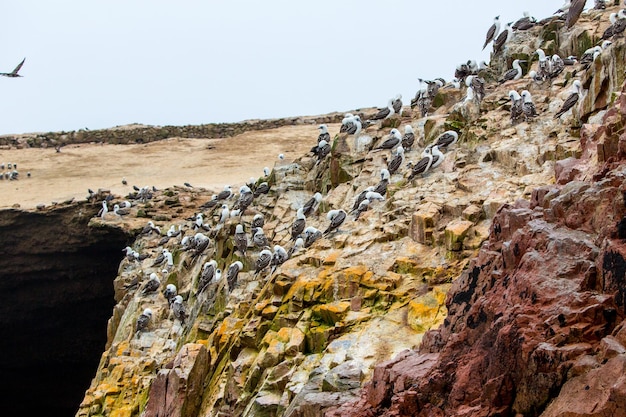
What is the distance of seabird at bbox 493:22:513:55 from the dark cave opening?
14.5 m

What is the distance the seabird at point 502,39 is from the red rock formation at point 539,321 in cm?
1248

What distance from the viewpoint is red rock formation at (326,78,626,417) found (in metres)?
5.37

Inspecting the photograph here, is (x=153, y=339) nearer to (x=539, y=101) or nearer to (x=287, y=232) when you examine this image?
(x=287, y=232)

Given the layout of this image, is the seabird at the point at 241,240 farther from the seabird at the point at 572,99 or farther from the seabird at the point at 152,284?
the seabird at the point at 572,99

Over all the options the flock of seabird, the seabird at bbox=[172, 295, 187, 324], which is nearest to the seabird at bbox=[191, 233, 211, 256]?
the flock of seabird

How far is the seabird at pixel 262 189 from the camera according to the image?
19344 mm

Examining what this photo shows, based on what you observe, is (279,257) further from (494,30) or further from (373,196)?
(494,30)

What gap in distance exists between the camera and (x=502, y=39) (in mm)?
19625

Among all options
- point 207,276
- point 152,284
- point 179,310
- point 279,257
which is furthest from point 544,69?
point 152,284

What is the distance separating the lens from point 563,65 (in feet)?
55.2

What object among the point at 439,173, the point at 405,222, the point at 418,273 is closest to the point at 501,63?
the point at 439,173

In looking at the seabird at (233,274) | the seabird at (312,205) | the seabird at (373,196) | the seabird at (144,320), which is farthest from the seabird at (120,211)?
the seabird at (373,196)

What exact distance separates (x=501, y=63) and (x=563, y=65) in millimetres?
3035

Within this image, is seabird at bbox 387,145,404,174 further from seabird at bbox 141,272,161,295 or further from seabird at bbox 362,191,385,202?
seabird at bbox 141,272,161,295
